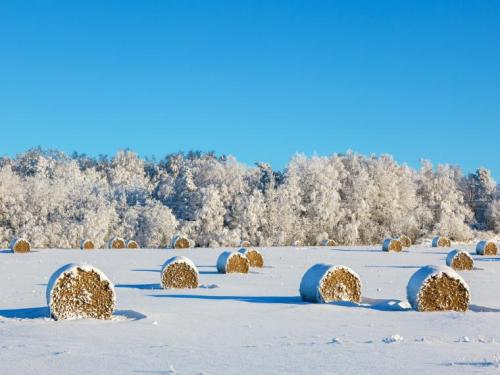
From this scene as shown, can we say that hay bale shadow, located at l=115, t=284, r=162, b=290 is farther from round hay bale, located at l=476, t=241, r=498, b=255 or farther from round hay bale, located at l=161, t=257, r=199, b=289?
round hay bale, located at l=476, t=241, r=498, b=255

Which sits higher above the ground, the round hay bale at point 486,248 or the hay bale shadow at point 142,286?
the round hay bale at point 486,248

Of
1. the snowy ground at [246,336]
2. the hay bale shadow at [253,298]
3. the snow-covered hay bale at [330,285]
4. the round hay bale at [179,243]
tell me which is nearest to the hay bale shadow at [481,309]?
the snowy ground at [246,336]

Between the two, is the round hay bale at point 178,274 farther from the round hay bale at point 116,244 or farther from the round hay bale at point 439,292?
the round hay bale at point 116,244

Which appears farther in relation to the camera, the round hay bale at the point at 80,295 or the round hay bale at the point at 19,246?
the round hay bale at the point at 19,246

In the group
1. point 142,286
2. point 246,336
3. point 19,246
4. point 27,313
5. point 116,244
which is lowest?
point 246,336

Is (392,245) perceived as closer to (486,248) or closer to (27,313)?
(486,248)

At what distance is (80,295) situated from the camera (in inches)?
434

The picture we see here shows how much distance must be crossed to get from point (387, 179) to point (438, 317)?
57.9m

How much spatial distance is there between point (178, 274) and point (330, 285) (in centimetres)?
468

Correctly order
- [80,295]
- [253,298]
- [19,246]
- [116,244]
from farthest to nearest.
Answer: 1. [116,244]
2. [19,246]
3. [253,298]
4. [80,295]

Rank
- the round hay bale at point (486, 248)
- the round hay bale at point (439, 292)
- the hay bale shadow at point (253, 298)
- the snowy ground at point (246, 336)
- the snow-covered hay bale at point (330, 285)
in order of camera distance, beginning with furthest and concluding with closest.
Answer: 1. the round hay bale at point (486, 248)
2. the hay bale shadow at point (253, 298)
3. the snow-covered hay bale at point (330, 285)
4. the round hay bale at point (439, 292)
5. the snowy ground at point (246, 336)

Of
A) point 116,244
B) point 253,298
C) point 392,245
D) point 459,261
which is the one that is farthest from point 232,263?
point 116,244

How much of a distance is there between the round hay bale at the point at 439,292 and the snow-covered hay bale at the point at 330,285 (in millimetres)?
1505

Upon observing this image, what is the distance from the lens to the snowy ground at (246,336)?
7.18 metres
